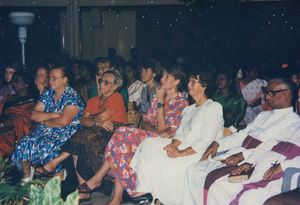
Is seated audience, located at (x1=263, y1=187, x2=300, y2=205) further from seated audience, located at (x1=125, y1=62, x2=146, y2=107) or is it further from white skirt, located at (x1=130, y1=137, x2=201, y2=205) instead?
seated audience, located at (x1=125, y1=62, x2=146, y2=107)

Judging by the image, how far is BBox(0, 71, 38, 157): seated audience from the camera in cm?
530

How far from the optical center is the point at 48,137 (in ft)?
16.4

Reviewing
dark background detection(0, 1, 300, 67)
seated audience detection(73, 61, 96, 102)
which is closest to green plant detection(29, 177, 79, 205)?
seated audience detection(73, 61, 96, 102)

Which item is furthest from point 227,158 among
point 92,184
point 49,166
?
point 49,166

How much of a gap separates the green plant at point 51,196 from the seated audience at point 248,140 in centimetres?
220

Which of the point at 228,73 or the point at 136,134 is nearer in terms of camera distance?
the point at 136,134

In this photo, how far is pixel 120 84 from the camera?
195 inches

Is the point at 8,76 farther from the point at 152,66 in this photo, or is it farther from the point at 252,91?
the point at 252,91

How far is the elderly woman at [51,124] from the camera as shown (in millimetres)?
4938

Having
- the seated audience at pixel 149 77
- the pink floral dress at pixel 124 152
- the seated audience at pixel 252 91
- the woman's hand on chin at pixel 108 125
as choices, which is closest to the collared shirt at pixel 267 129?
the pink floral dress at pixel 124 152

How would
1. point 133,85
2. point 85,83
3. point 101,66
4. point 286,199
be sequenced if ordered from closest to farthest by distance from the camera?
point 286,199 < point 101,66 < point 85,83 < point 133,85

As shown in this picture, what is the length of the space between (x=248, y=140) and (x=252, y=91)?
3179mm

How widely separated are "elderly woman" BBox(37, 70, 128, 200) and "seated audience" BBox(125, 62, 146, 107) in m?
2.31

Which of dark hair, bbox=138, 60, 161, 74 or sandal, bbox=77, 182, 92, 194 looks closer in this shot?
sandal, bbox=77, 182, 92, 194
